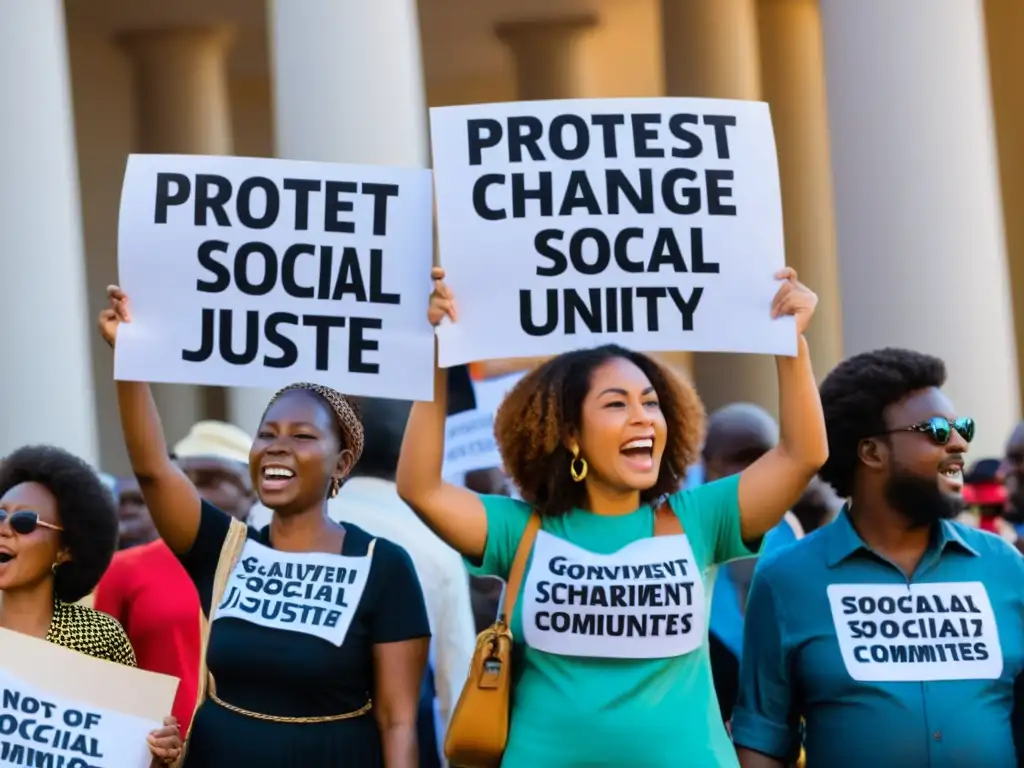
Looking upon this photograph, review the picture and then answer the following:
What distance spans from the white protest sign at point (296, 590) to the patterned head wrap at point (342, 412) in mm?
408

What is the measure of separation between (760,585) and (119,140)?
1829cm

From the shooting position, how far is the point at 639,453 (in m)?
4.98

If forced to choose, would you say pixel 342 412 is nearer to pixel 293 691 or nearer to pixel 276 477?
pixel 276 477

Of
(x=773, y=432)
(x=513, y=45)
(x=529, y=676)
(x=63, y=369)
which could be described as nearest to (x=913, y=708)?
(x=529, y=676)

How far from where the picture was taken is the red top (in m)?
6.55

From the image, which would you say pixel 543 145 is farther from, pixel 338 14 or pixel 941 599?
pixel 338 14

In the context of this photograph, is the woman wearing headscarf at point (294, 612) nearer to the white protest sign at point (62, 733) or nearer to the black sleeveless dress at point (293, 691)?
the black sleeveless dress at point (293, 691)

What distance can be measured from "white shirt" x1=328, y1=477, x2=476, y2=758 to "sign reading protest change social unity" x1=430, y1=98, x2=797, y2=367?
151 cm

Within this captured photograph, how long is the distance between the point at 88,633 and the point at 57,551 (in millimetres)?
264

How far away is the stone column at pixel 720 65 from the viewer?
19.1 m

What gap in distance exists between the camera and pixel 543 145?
5570 mm

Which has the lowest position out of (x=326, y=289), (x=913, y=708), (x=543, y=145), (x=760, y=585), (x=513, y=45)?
(x=913, y=708)

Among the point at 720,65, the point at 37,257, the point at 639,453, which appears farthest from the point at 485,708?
the point at 720,65

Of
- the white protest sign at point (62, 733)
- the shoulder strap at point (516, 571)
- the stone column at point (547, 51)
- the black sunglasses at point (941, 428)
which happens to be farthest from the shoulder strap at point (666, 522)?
the stone column at point (547, 51)
